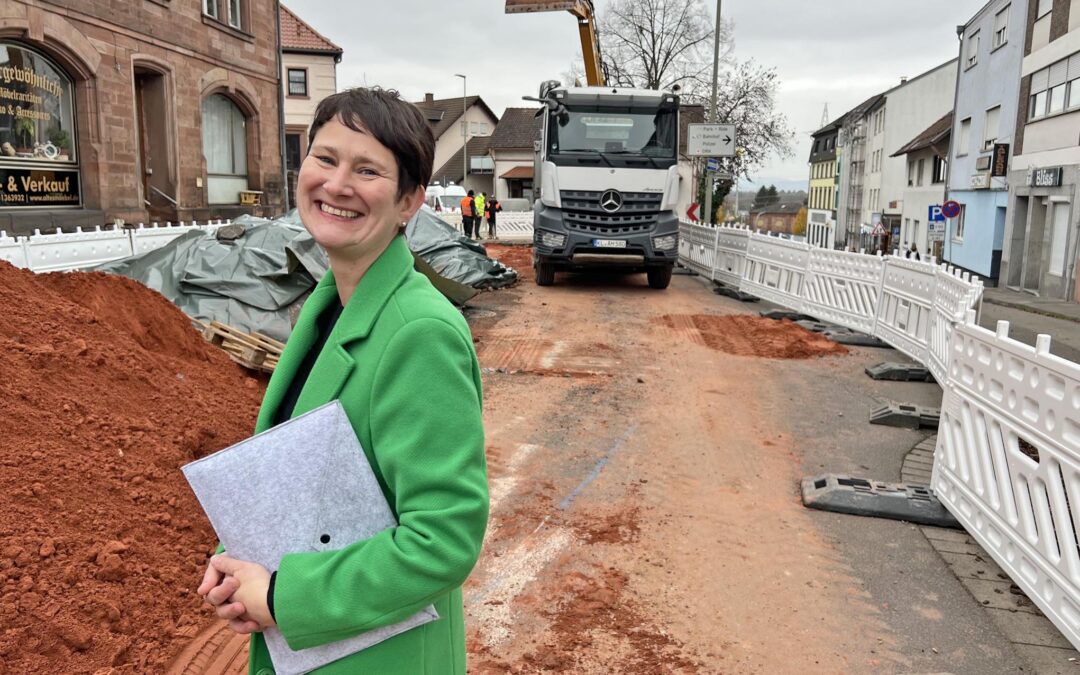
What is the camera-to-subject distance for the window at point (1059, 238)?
21703mm

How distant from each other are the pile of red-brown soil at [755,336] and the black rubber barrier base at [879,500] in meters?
4.86

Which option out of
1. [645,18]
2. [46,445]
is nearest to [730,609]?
[46,445]

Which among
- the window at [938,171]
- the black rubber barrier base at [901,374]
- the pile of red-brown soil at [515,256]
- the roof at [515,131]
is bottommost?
the black rubber barrier base at [901,374]

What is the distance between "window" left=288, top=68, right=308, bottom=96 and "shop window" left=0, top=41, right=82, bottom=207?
28.8 metres

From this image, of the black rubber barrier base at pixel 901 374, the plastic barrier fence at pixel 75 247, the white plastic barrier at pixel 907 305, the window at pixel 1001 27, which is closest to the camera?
the plastic barrier fence at pixel 75 247

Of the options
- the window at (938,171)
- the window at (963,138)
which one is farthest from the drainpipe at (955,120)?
the window at (938,171)

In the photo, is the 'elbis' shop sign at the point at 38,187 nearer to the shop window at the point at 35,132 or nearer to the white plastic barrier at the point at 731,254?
the shop window at the point at 35,132

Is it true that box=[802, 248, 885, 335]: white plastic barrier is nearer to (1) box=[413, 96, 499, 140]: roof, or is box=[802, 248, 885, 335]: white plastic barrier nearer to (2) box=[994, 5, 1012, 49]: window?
(2) box=[994, 5, 1012, 49]: window

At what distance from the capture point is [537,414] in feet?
24.2

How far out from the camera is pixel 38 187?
46.2 feet

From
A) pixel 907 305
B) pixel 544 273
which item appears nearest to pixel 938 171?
pixel 544 273

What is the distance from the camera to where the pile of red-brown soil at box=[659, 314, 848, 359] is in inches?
412

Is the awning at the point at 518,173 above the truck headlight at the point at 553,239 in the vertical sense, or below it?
above

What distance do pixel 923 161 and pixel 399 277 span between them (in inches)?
1820
